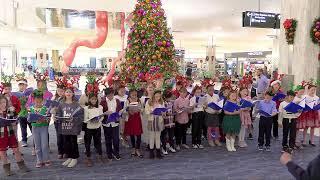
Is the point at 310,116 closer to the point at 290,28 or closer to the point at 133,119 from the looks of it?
the point at 133,119

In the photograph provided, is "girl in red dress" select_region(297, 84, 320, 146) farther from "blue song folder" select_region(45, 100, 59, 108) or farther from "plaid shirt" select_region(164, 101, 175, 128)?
"blue song folder" select_region(45, 100, 59, 108)

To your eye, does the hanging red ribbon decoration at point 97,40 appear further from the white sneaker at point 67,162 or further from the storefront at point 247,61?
the storefront at point 247,61

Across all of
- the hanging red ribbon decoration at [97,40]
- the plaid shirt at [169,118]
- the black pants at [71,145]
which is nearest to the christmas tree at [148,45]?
the plaid shirt at [169,118]

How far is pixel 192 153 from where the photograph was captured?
6.52m

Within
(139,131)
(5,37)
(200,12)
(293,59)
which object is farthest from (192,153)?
(200,12)

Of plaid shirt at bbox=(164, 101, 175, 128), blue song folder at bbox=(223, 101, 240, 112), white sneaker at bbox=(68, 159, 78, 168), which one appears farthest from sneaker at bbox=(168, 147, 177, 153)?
white sneaker at bbox=(68, 159, 78, 168)

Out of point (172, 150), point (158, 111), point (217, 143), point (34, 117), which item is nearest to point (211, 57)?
point (217, 143)

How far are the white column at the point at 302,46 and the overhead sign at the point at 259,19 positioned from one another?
2361 mm

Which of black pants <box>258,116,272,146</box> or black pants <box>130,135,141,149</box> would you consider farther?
black pants <box>258,116,272,146</box>

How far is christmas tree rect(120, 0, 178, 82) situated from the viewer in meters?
8.38

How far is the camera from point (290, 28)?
10.5 m

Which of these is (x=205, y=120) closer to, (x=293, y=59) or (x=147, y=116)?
(x=147, y=116)

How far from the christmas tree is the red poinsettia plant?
3.98 metres

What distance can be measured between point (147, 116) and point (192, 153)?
1147 millimetres
